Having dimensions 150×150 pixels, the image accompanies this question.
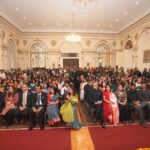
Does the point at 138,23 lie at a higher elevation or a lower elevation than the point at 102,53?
higher

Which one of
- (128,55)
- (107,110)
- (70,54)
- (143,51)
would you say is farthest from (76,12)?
(107,110)

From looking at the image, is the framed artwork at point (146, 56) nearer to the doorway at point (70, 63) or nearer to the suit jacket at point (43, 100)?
the doorway at point (70, 63)

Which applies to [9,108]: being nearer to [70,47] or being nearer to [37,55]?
[70,47]

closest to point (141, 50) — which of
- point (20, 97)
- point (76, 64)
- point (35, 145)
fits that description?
point (76, 64)

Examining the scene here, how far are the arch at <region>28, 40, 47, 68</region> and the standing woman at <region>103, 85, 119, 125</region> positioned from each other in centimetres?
1302

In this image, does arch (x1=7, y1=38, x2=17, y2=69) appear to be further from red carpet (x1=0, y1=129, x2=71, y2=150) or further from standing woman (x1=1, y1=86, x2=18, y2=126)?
red carpet (x1=0, y1=129, x2=71, y2=150)

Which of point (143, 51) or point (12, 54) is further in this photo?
point (12, 54)

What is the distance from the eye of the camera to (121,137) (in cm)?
428

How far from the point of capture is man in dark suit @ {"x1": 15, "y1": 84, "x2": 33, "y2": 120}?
5.20 m

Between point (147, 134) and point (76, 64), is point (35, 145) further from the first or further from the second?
point (76, 64)

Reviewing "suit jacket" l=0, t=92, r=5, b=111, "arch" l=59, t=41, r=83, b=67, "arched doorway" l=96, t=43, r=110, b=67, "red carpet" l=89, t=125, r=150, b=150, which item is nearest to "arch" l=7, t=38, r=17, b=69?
"arch" l=59, t=41, r=83, b=67

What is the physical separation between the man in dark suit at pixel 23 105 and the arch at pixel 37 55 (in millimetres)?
12175

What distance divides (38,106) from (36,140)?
133 centimetres

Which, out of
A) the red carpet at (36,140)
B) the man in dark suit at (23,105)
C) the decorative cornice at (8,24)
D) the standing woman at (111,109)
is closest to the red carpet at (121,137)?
the standing woman at (111,109)
